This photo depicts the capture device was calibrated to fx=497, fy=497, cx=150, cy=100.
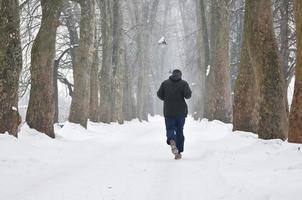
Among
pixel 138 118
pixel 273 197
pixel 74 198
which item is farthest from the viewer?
pixel 138 118

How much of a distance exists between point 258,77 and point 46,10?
555 centimetres

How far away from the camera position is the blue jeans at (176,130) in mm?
10586

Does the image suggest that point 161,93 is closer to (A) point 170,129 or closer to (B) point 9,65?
(A) point 170,129

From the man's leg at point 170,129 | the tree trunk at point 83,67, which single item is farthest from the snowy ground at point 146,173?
the tree trunk at point 83,67

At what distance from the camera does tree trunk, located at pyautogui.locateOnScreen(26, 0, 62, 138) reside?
12492mm

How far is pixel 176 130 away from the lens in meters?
10.8

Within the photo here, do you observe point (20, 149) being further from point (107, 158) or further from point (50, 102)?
point (50, 102)

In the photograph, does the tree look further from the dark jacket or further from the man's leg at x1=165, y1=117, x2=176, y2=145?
the man's leg at x1=165, y1=117, x2=176, y2=145

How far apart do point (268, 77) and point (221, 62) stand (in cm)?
970

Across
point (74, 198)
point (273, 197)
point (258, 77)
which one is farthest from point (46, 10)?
point (273, 197)

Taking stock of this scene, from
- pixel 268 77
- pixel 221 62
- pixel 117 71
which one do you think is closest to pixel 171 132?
pixel 268 77

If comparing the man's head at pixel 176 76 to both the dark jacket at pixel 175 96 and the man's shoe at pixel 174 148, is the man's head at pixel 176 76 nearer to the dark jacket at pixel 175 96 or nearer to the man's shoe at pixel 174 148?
the dark jacket at pixel 175 96

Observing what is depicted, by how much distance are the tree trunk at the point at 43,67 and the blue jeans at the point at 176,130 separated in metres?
3.60

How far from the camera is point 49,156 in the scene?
32.3 ft
